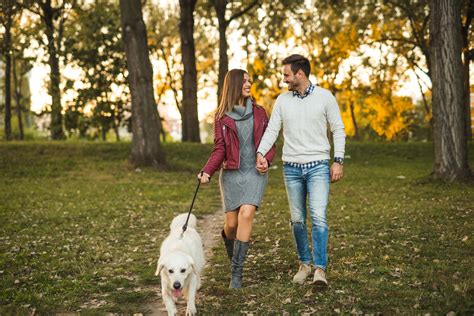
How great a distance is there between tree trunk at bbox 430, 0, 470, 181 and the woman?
10549 millimetres

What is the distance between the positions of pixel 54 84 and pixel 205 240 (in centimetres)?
2342

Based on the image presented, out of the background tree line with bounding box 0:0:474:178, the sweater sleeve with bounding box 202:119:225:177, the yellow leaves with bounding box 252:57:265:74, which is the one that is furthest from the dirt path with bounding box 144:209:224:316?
the yellow leaves with bounding box 252:57:265:74

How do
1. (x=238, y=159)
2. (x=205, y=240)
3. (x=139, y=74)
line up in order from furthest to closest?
(x=139, y=74) < (x=205, y=240) < (x=238, y=159)

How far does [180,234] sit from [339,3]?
23511mm

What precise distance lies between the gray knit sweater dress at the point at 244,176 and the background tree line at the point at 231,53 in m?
10.7

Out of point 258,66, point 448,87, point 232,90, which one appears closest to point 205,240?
point 232,90

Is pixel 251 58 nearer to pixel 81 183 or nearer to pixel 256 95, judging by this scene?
pixel 256 95

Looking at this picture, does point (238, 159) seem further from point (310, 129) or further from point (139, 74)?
point (139, 74)

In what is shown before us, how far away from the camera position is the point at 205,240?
35.4 feet

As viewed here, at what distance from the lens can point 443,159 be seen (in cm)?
1659

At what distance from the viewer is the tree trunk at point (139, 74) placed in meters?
21.5

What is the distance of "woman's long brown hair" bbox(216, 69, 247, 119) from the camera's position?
7.01 m

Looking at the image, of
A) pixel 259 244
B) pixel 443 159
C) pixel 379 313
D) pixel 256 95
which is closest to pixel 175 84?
pixel 256 95

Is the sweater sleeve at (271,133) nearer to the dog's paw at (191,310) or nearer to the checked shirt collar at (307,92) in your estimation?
the checked shirt collar at (307,92)
